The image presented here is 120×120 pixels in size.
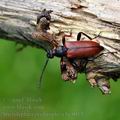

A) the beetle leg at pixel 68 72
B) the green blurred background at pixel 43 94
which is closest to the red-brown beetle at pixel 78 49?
the beetle leg at pixel 68 72

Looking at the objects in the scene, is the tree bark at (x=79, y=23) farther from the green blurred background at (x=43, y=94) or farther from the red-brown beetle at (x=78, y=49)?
the green blurred background at (x=43, y=94)

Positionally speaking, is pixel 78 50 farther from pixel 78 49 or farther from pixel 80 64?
pixel 80 64

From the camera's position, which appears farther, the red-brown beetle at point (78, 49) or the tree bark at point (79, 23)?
the red-brown beetle at point (78, 49)

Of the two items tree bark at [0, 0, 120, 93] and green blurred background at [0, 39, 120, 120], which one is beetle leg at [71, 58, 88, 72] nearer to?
tree bark at [0, 0, 120, 93]

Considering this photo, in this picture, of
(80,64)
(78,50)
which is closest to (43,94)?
(78,50)

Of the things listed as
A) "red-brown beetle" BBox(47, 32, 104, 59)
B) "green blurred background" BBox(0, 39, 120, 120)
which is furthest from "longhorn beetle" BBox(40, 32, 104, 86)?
"green blurred background" BBox(0, 39, 120, 120)

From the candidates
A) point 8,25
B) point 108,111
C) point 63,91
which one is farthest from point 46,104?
point 8,25
